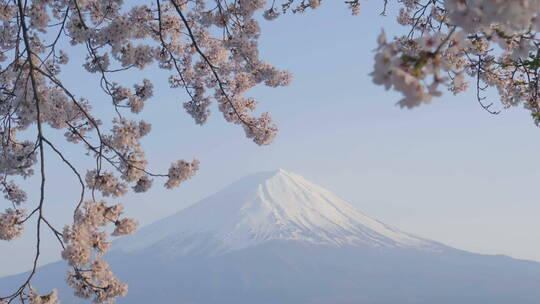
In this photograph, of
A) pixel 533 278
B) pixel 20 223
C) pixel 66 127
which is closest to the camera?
pixel 20 223

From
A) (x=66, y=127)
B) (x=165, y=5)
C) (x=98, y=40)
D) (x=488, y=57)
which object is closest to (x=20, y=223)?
(x=66, y=127)

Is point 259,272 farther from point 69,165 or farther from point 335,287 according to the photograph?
point 69,165

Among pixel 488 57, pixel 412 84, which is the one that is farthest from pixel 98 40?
pixel 488 57

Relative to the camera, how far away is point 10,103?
518 centimetres

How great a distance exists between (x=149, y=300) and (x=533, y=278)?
134105 millimetres

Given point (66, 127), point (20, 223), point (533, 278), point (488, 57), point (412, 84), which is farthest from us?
point (533, 278)

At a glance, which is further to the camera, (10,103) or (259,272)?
(259,272)

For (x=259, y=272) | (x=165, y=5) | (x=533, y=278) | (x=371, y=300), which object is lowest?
(x=533, y=278)

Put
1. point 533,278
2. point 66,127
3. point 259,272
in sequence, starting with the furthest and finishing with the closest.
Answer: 1. point 259,272
2. point 533,278
3. point 66,127

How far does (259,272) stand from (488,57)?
7745 inches

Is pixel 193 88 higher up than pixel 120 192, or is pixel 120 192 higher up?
pixel 193 88

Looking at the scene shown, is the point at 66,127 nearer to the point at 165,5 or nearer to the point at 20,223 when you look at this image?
the point at 20,223

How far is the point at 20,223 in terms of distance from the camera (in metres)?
4.89

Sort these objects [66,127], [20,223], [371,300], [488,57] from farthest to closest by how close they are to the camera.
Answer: [371,300]
[488,57]
[66,127]
[20,223]
